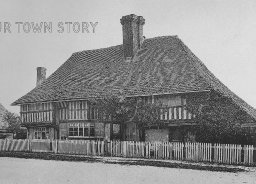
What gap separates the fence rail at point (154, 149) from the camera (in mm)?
19656

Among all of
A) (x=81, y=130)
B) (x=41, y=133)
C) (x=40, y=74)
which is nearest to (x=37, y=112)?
(x=41, y=133)

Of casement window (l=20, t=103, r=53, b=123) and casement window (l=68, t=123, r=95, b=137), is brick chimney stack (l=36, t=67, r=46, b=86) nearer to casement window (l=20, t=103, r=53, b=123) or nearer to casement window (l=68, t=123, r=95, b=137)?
casement window (l=20, t=103, r=53, b=123)

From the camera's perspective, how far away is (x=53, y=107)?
30.5m

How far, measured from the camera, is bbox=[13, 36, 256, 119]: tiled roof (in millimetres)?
25516

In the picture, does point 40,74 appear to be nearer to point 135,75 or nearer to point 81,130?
point 81,130

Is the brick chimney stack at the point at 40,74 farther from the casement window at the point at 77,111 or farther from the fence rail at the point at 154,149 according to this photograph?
the fence rail at the point at 154,149

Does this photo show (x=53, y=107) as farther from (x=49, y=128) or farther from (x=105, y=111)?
(x=105, y=111)

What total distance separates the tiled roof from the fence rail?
154 inches

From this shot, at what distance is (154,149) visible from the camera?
2217 cm

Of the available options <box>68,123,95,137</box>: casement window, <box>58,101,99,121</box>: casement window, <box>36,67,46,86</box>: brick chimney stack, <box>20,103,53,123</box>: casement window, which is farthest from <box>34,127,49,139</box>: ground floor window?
<box>36,67,46,86</box>: brick chimney stack

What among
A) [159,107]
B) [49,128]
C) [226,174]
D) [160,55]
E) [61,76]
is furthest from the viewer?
[61,76]

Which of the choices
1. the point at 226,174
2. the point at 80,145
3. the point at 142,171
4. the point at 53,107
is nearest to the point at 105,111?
the point at 80,145

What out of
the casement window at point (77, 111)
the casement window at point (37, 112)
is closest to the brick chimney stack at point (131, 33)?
the casement window at point (77, 111)

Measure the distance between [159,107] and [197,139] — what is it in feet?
11.1
